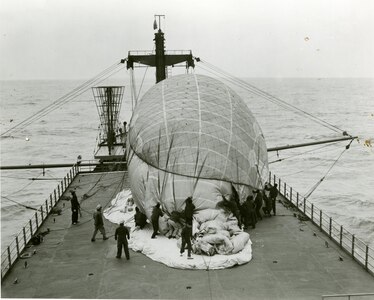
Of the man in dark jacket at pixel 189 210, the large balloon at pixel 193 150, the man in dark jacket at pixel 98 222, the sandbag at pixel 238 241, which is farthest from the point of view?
the large balloon at pixel 193 150

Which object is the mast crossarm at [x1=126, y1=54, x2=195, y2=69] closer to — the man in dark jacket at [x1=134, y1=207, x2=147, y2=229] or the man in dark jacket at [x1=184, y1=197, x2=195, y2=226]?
the man in dark jacket at [x1=134, y1=207, x2=147, y2=229]

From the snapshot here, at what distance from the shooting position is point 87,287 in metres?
12.3

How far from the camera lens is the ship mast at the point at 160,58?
29.2 meters

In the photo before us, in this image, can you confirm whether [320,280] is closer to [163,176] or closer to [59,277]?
[163,176]

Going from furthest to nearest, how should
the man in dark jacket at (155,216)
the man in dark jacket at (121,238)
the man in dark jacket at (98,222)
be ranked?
the man in dark jacket at (98,222)
the man in dark jacket at (155,216)
the man in dark jacket at (121,238)

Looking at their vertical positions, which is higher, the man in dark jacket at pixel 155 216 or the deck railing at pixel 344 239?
the man in dark jacket at pixel 155 216

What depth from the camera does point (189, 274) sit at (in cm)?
1294

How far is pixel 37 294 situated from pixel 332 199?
2832 centimetres

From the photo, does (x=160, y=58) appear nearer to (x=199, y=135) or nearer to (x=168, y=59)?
(x=168, y=59)

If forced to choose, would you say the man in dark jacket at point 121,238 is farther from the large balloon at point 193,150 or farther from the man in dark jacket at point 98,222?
the large balloon at point 193,150

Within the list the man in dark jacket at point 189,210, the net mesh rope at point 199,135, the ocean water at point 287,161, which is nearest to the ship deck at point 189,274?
the man in dark jacket at point 189,210

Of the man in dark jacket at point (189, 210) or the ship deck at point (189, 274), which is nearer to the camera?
the ship deck at point (189, 274)

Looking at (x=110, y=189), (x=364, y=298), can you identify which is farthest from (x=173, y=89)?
(x=364, y=298)

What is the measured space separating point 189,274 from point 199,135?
17.1 feet
